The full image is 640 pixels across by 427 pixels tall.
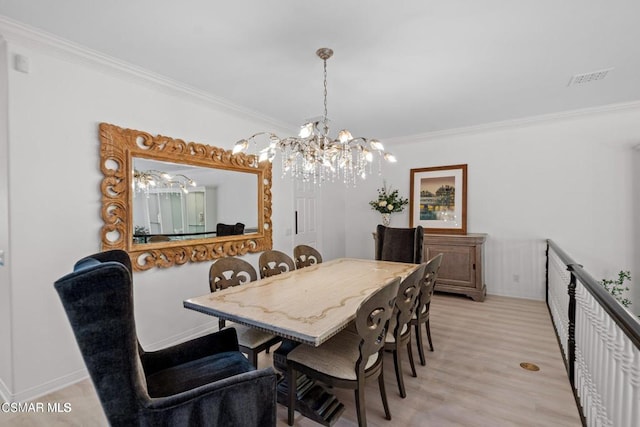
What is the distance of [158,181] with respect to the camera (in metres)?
3.04

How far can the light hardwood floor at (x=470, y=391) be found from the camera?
76.9 inches

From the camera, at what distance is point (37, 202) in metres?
2.26

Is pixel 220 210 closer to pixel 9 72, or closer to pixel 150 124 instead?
pixel 150 124

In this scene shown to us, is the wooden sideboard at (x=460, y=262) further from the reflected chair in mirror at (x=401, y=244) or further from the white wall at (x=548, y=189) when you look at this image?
the reflected chair in mirror at (x=401, y=244)

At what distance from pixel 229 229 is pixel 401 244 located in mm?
2189

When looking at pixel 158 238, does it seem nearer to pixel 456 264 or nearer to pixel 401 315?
pixel 401 315

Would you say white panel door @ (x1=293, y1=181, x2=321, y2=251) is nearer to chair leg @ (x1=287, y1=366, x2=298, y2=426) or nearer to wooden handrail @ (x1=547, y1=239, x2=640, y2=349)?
chair leg @ (x1=287, y1=366, x2=298, y2=426)

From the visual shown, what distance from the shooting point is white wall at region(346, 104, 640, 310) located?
3.89 metres

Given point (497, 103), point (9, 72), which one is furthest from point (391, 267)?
point (9, 72)

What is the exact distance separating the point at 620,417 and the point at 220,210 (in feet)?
11.6

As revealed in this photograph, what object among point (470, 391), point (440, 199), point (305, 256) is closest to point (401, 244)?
point (305, 256)

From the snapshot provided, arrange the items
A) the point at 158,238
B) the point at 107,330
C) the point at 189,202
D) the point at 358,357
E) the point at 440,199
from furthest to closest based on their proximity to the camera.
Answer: the point at 440,199, the point at 189,202, the point at 158,238, the point at 358,357, the point at 107,330

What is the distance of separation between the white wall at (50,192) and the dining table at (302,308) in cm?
124

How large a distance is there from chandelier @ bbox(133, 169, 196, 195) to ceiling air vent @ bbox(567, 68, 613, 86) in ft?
13.5
